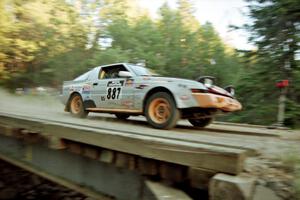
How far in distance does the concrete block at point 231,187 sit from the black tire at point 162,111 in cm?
259

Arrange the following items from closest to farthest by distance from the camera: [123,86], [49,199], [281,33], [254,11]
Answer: [123,86] → [49,199] → [281,33] → [254,11]

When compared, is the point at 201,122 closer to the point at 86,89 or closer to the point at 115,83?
the point at 115,83

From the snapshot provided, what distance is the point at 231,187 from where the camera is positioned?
2598 mm

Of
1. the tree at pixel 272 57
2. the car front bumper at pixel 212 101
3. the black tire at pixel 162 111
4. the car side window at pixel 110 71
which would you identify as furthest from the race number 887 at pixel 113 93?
the tree at pixel 272 57

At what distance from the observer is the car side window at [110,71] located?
719 cm

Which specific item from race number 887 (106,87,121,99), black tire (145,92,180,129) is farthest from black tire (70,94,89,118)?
black tire (145,92,180,129)

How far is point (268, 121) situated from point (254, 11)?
12.7 feet

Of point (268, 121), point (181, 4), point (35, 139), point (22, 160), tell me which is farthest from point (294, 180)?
point (181, 4)

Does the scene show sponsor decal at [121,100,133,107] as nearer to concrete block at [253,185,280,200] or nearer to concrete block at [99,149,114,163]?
concrete block at [99,149,114,163]

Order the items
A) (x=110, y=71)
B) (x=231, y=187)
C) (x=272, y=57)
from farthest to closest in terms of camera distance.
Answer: (x=272, y=57) < (x=110, y=71) < (x=231, y=187)

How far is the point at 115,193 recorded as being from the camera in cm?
436

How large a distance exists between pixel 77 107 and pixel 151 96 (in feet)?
9.97

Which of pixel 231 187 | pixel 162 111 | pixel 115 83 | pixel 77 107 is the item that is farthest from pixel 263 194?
Answer: pixel 77 107

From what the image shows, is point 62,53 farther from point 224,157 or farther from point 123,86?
point 224,157
